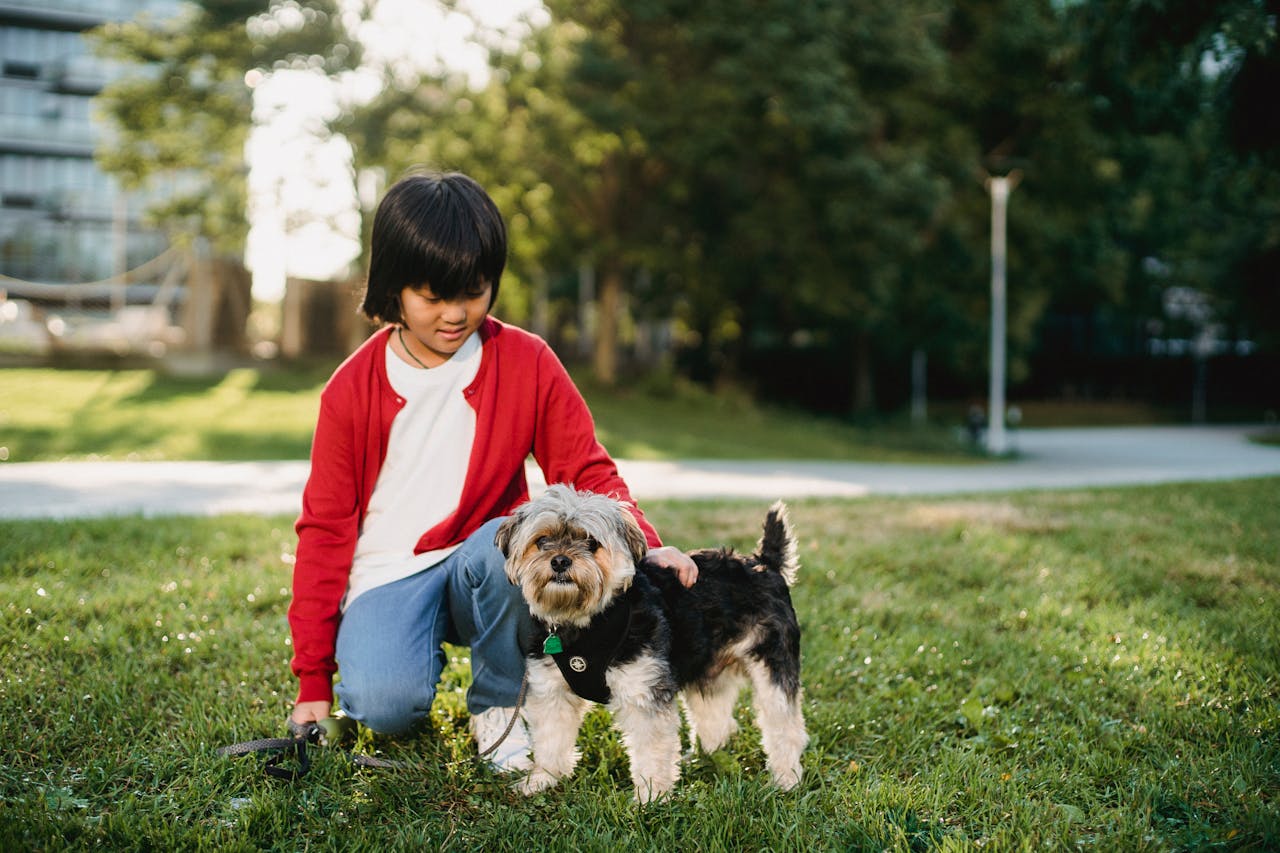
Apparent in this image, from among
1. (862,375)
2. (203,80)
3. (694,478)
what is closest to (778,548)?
(694,478)

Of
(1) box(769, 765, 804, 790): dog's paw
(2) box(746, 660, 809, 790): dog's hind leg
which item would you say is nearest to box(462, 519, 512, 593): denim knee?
(2) box(746, 660, 809, 790): dog's hind leg

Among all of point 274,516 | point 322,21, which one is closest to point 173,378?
point 322,21

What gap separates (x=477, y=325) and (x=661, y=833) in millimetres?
1786

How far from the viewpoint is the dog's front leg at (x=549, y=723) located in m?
3.11

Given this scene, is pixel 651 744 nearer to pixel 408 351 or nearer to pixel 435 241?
pixel 408 351

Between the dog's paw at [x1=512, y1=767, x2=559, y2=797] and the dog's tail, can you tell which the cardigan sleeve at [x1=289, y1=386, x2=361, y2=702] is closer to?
the dog's paw at [x1=512, y1=767, x2=559, y2=797]

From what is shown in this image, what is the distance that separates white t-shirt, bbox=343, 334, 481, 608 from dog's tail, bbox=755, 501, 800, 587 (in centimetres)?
113

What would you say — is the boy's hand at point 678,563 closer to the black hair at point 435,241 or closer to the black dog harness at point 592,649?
the black dog harness at point 592,649

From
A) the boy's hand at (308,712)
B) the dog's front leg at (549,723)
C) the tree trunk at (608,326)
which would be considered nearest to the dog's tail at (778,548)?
the dog's front leg at (549,723)

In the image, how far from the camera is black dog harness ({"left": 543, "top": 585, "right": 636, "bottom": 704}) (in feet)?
9.84

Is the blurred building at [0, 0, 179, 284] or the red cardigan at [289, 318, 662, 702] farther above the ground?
the blurred building at [0, 0, 179, 284]

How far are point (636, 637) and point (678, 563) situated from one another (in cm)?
29

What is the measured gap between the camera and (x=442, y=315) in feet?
10.9

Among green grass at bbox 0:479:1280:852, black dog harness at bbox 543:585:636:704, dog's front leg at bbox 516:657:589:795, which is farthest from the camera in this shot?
dog's front leg at bbox 516:657:589:795
